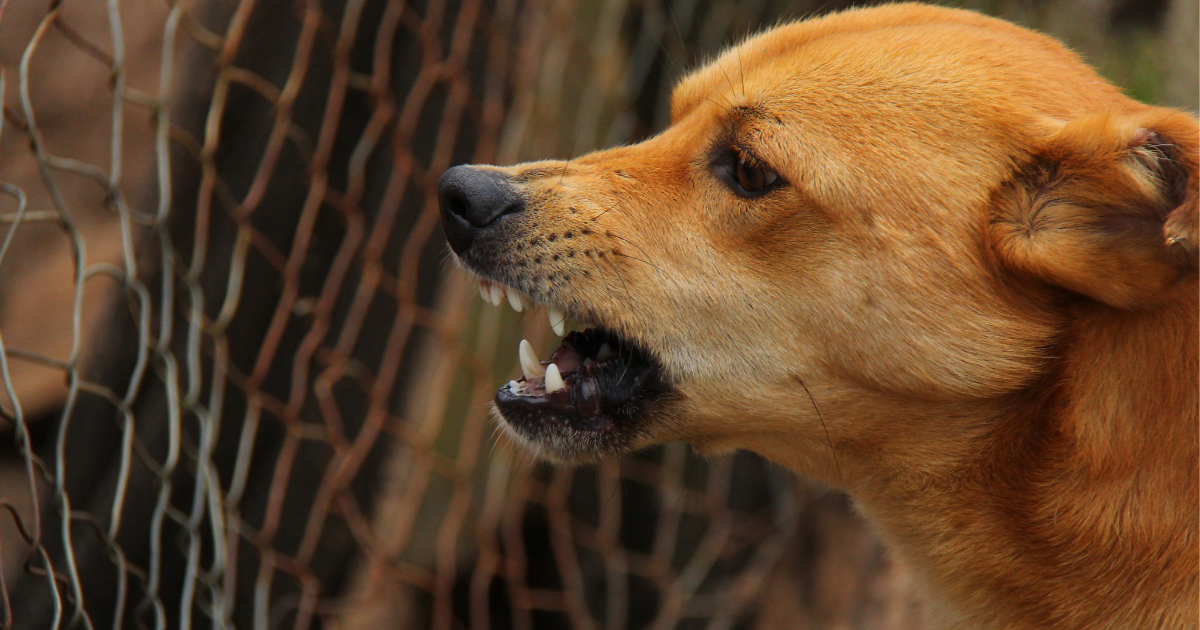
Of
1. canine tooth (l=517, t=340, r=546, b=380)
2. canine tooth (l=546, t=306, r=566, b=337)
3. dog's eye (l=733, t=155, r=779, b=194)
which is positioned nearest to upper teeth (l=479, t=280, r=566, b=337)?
canine tooth (l=546, t=306, r=566, b=337)

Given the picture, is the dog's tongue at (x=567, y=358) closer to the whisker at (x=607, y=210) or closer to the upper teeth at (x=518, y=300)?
the upper teeth at (x=518, y=300)

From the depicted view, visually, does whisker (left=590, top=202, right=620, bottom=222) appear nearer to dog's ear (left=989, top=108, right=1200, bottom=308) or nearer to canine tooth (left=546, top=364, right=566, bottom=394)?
canine tooth (left=546, top=364, right=566, bottom=394)

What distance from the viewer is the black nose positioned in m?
2.16

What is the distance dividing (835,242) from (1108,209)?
1.75ft

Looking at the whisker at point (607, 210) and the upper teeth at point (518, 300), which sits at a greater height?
the whisker at point (607, 210)

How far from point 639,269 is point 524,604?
5.27ft

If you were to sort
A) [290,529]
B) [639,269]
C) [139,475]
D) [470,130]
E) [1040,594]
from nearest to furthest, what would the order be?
[1040,594]
[639,269]
[139,475]
[290,529]
[470,130]

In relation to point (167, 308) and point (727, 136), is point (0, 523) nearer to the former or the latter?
point (167, 308)

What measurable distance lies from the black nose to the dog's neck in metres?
1.13

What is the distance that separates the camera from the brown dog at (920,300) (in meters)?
1.80

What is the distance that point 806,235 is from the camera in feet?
6.56

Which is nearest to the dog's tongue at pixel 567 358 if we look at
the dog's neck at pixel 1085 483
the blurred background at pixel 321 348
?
the blurred background at pixel 321 348

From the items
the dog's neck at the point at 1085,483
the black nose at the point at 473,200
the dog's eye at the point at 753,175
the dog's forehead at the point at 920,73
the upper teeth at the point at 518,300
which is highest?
the dog's forehead at the point at 920,73

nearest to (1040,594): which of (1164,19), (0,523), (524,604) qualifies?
(524,604)
